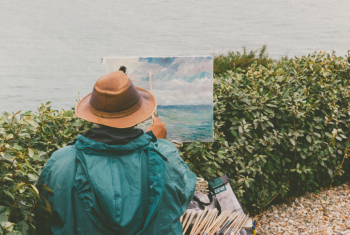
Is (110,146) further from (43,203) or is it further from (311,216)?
(311,216)

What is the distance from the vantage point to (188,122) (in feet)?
8.57

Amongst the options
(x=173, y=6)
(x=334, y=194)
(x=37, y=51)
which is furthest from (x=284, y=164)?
(x=37, y=51)

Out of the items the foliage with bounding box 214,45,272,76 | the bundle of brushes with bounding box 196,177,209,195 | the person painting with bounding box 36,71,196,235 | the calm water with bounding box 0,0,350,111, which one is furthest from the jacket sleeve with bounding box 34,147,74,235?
the foliage with bounding box 214,45,272,76

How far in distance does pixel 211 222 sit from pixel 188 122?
96 cm

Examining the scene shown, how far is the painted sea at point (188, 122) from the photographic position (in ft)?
8.48

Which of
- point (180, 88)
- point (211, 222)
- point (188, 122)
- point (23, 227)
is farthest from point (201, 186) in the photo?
point (23, 227)

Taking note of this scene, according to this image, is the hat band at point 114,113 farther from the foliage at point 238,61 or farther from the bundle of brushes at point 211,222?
the foliage at point 238,61

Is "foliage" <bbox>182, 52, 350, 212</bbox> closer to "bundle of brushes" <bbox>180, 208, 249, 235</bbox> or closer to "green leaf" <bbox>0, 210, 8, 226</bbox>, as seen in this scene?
"bundle of brushes" <bbox>180, 208, 249, 235</bbox>

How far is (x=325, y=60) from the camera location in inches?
147

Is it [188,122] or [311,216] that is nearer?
[188,122]

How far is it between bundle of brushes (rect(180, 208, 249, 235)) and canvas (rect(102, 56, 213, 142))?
77cm

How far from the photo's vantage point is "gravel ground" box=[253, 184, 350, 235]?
122 inches

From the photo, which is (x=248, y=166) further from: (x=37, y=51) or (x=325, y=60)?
(x=37, y=51)

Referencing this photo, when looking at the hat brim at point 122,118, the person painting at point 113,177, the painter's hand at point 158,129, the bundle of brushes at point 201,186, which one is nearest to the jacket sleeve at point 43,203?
the person painting at point 113,177
